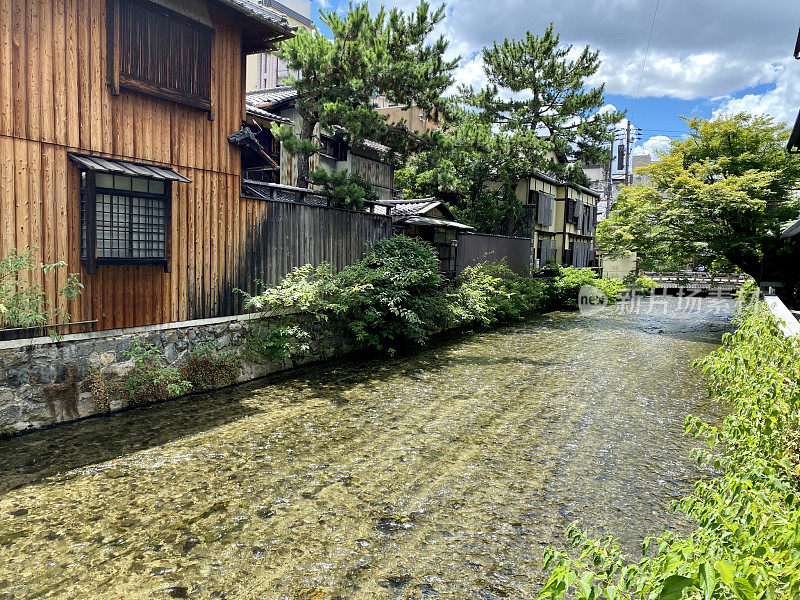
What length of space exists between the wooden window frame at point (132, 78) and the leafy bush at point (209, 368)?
173 inches

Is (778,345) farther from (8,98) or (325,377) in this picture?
(8,98)

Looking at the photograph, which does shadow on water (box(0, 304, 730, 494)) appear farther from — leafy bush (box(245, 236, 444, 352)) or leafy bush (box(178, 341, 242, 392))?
leafy bush (box(245, 236, 444, 352))

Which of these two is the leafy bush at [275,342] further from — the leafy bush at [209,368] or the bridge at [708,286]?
the bridge at [708,286]

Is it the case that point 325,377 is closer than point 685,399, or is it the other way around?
point 685,399

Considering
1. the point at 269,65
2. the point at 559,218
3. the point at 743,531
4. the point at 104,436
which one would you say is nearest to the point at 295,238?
the point at 104,436

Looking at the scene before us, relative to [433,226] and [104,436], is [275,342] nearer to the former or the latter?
[104,436]

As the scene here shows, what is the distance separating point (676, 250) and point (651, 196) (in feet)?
7.09

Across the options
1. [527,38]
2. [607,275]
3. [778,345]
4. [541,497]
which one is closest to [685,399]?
[778,345]

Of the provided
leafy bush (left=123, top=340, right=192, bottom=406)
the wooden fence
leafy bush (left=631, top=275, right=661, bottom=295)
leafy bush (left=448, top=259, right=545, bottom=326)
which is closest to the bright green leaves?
leafy bush (left=123, top=340, right=192, bottom=406)

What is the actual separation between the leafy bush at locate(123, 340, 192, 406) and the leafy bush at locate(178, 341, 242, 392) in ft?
1.00

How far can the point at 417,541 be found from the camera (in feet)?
15.7

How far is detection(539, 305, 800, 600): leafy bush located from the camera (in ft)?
6.00

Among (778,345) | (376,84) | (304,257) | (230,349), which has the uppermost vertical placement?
(376,84)

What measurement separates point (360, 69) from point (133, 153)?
6.90 meters
